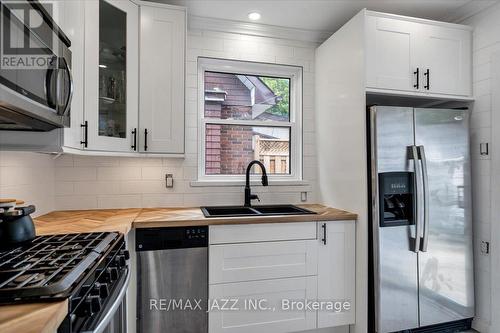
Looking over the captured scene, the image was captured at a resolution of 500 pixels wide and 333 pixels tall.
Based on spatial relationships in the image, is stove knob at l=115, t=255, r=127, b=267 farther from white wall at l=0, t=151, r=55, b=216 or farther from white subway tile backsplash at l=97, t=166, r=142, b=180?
white subway tile backsplash at l=97, t=166, r=142, b=180

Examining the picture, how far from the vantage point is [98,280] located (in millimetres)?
1037

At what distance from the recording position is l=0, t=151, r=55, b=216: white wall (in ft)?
5.11

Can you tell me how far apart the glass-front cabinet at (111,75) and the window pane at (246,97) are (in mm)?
767

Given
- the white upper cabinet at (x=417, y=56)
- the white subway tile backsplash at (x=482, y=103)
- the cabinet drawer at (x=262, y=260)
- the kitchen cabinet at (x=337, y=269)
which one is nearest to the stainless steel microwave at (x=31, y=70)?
the cabinet drawer at (x=262, y=260)

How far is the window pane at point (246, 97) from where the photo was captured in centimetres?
263

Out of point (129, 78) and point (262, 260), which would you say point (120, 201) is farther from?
point (262, 260)

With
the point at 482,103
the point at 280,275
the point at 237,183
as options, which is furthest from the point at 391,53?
the point at 280,275

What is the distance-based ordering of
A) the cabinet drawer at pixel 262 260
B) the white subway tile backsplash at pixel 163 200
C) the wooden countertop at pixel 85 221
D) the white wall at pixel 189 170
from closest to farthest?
1. the wooden countertop at pixel 85 221
2. the cabinet drawer at pixel 262 260
3. the white wall at pixel 189 170
4. the white subway tile backsplash at pixel 163 200

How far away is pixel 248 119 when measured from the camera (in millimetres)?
2703

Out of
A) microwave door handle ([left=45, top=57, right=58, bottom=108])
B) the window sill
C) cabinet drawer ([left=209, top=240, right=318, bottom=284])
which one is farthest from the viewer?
the window sill

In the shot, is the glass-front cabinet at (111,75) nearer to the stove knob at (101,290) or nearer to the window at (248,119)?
the window at (248,119)

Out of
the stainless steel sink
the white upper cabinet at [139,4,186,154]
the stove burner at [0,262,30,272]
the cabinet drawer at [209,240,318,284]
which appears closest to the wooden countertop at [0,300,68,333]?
the stove burner at [0,262,30,272]

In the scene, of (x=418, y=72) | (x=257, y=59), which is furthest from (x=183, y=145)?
(x=418, y=72)

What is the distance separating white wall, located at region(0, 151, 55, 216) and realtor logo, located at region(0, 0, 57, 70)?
0.82 m
